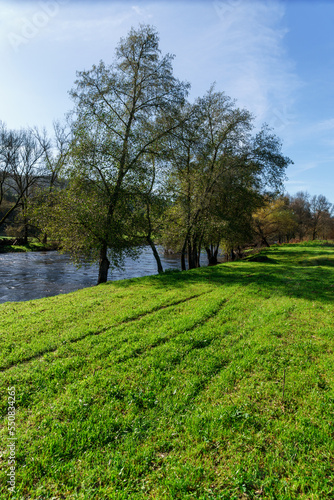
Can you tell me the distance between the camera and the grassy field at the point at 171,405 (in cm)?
316

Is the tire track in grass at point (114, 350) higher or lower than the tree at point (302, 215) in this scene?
lower

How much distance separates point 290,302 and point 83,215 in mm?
11236

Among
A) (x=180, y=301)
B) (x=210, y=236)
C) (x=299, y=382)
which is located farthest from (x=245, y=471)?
(x=210, y=236)

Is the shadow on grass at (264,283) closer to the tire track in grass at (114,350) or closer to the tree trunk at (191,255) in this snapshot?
the tire track in grass at (114,350)

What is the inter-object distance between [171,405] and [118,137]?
1588 centimetres

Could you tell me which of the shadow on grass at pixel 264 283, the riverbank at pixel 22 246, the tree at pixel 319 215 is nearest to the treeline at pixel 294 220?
the tree at pixel 319 215

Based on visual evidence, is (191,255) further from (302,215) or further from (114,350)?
(302,215)

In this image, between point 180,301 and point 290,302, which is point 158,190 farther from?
point 290,302

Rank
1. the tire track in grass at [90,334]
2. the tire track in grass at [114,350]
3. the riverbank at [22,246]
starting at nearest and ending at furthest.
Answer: the tire track in grass at [114,350]
the tire track in grass at [90,334]
the riverbank at [22,246]

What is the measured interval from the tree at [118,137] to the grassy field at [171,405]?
25.6 ft

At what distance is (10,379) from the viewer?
197 inches

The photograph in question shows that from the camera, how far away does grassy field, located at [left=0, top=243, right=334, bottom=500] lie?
3.16m

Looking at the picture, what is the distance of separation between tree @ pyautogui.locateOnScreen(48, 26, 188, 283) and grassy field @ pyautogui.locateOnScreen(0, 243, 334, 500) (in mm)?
7790

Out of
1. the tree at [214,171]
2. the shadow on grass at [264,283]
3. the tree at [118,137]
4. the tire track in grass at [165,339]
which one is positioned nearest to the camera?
the tire track in grass at [165,339]
